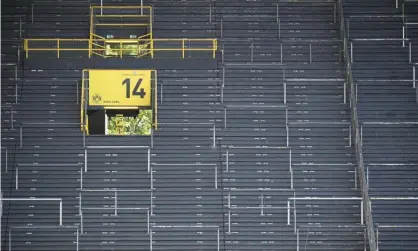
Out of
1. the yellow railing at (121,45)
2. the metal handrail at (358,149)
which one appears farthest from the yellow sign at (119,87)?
the metal handrail at (358,149)

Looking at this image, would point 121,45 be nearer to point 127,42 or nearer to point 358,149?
point 127,42

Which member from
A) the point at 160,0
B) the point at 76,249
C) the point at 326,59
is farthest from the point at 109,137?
the point at 326,59

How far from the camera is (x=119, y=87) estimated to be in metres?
22.1

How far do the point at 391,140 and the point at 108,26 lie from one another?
8059 mm

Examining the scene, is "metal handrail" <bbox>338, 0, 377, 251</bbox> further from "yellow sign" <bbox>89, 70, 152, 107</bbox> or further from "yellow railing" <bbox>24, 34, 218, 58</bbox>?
"yellow sign" <bbox>89, 70, 152, 107</bbox>

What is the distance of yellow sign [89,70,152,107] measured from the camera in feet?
72.1

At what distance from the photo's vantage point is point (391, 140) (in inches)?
836

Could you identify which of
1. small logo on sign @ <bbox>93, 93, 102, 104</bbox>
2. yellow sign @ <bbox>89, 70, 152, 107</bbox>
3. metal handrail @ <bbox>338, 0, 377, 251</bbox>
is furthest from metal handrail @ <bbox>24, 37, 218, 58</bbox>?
metal handrail @ <bbox>338, 0, 377, 251</bbox>

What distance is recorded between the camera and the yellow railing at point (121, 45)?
22.4m

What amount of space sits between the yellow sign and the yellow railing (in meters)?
0.60

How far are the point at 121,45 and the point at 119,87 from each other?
1.30 meters

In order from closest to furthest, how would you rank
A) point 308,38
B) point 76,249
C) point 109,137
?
point 76,249, point 109,137, point 308,38

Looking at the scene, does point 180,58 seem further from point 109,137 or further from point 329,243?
point 329,243

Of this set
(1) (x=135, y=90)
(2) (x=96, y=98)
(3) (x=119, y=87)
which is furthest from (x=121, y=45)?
(2) (x=96, y=98)
